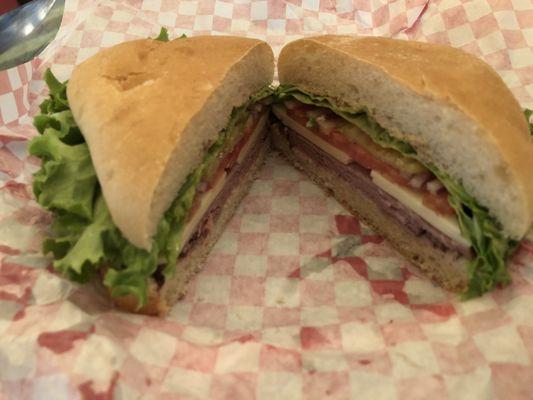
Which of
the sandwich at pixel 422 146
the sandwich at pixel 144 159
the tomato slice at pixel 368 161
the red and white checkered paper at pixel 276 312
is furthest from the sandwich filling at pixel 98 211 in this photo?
the sandwich at pixel 422 146

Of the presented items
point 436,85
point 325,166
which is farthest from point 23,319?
point 436,85

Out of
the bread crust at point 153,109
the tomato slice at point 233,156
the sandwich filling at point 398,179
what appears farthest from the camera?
the tomato slice at point 233,156

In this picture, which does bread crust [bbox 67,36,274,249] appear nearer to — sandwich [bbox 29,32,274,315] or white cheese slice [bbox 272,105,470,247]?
sandwich [bbox 29,32,274,315]

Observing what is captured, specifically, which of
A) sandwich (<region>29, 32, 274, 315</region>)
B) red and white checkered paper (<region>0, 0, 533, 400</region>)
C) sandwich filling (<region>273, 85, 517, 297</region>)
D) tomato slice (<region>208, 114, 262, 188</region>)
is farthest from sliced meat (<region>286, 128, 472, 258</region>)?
sandwich (<region>29, 32, 274, 315</region>)

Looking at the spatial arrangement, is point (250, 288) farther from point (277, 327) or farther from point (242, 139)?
point (242, 139)

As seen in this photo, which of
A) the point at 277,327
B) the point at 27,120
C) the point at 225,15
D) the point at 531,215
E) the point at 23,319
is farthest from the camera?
the point at 225,15

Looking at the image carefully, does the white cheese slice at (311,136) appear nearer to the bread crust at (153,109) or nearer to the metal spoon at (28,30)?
the bread crust at (153,109)

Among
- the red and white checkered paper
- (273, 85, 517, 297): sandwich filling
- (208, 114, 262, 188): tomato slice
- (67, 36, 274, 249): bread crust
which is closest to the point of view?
the red and white checkered paper
